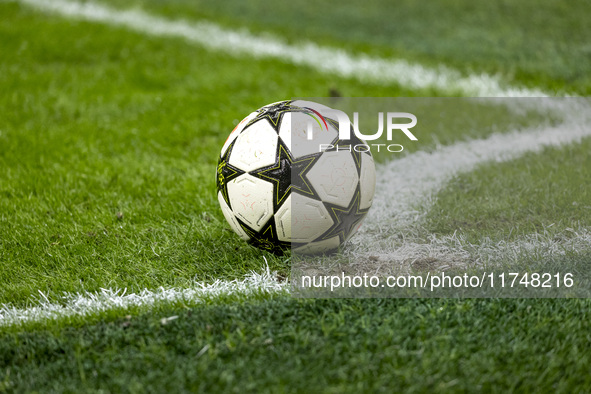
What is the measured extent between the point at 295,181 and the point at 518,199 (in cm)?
161

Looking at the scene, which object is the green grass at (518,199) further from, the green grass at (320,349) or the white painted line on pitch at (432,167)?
the green grass at (320,349)

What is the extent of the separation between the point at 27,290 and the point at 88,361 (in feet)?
2.59

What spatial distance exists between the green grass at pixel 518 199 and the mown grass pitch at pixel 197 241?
0.01 m

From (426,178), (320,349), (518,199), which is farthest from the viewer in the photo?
(426,178)

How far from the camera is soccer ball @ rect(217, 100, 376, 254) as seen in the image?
2.83 meters

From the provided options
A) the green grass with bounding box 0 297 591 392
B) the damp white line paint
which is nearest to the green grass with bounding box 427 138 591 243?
the green grass with bounding box 0 297 591 392

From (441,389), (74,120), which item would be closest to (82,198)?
(74,120)

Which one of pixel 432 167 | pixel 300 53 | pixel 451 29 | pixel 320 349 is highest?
pixel 451 29

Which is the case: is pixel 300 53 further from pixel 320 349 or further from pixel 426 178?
pixel 320 349

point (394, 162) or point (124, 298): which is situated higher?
point (394, 162)

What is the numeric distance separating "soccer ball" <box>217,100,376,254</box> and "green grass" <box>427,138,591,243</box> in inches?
27.1

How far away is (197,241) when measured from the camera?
3258mm

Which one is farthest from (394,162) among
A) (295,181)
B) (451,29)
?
(451,29)

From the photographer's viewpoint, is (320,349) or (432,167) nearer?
(320,349)
